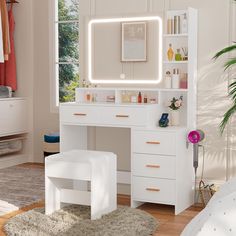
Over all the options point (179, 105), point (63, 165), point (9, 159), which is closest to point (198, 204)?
point (179, 105)

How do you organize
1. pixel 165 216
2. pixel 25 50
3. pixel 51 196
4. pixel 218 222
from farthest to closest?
pixel 25 50 → pixel 165 216 → pixel 51 196 → pixel 218 222

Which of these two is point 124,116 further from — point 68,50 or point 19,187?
point 68,50

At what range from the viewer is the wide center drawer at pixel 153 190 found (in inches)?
191

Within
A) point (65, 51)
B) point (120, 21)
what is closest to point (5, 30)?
point (65, 51)

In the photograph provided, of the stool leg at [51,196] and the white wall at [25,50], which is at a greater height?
the white wall at [25,50]

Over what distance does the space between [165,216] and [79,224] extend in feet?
2.66

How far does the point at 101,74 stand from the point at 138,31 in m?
0.57

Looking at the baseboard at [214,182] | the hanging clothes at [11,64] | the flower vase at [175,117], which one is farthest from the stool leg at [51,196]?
the hanging clothes at [11,64]

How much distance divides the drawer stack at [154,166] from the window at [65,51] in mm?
2414

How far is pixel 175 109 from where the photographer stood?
5152mm

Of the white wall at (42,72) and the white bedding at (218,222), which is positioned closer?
the white bedding at (218,222)

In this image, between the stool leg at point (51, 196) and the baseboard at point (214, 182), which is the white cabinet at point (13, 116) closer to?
the stool leg at point (51, 196)

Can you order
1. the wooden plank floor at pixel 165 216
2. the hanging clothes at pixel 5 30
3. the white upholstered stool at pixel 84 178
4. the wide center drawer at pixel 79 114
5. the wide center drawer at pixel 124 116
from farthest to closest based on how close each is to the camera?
1. the hanging clothes at pixel 5 30
2. the wide center drawer at pixel 79 114
3. the wide center drawer at pixel 124 116
4. the white upholstered stool at pixel 84 178
5. the wooden plank floor at pixel 165 216

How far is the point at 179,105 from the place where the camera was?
16.8 feet
